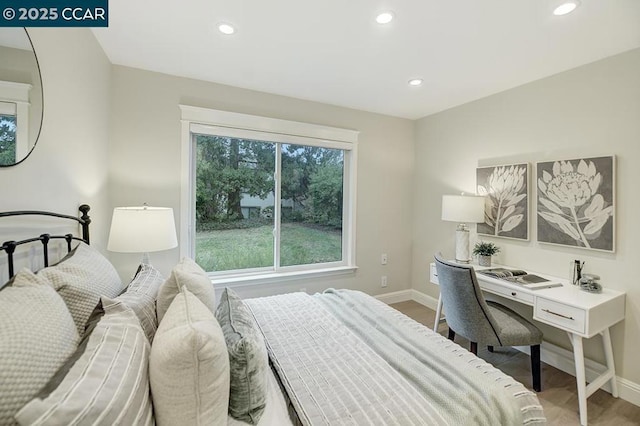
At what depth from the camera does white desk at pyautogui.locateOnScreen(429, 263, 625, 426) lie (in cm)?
183

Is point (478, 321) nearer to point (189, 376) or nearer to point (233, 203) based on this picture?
point (189, 376)

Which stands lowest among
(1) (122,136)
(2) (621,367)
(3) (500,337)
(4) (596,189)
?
(2) (621,367)

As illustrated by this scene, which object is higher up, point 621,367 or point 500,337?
point 500,337

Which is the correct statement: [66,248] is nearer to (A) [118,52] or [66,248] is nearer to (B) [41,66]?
(B) [41,66]

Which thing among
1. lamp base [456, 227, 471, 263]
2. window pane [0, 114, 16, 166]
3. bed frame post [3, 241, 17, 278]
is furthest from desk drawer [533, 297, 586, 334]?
window pane [0, 114, 16, 166]

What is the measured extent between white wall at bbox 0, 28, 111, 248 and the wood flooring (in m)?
3.25

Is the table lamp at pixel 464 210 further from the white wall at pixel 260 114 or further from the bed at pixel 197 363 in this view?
the bed at pixel 197 363

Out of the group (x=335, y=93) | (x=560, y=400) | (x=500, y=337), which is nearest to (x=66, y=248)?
(x=335, y=93)

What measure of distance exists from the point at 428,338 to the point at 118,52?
300cm

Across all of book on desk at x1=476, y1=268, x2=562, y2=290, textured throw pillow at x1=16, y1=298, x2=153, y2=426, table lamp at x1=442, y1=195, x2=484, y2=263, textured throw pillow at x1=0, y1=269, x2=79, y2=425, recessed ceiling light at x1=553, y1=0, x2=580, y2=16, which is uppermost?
recessed ceiling light at x1=553, y1=0, x2=580, y2=16

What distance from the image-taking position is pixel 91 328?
901 mm

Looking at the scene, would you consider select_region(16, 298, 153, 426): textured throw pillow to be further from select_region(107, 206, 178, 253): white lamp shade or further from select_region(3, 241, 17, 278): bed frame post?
select_region(107, 206, 178, 253): white lamp shade

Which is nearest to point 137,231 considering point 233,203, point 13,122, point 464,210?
point 13,122

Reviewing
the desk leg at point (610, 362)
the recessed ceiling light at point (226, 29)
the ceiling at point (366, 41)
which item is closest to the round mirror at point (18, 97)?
the ceiling at point (366, 41)
